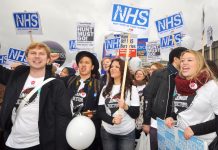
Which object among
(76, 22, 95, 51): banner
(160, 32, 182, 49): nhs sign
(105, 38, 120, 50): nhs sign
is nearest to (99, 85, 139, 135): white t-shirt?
(160, 32, 182, 49): nhs sign

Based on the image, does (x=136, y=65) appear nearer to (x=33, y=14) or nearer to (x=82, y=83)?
(x=33, y=14)

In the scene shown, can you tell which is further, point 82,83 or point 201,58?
point 82,83

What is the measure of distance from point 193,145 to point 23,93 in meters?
2.02

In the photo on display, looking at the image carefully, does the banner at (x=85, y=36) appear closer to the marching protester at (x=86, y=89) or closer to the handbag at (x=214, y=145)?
the marching protester at (x=86, y=89)

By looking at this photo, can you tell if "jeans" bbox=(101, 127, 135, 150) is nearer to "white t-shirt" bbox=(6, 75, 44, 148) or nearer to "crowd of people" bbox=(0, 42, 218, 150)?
"crowd of people" bbox=(0, 42, 218, 150)

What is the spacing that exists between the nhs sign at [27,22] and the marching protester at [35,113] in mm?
4664

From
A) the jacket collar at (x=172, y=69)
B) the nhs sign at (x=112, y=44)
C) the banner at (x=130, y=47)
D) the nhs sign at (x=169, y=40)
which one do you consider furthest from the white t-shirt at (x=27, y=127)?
the nhs sign at (x=112, y=44)

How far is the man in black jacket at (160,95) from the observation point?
14.0 ft

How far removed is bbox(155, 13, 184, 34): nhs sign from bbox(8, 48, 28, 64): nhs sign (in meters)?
4.56

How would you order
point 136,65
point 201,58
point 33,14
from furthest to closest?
point 136,65 → point 33,14 → point 201,58

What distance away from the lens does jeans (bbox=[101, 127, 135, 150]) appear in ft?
15.2

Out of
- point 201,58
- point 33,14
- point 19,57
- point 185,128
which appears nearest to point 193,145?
point 185,128

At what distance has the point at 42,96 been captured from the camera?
3332 millimetres

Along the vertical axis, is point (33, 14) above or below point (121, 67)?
above
